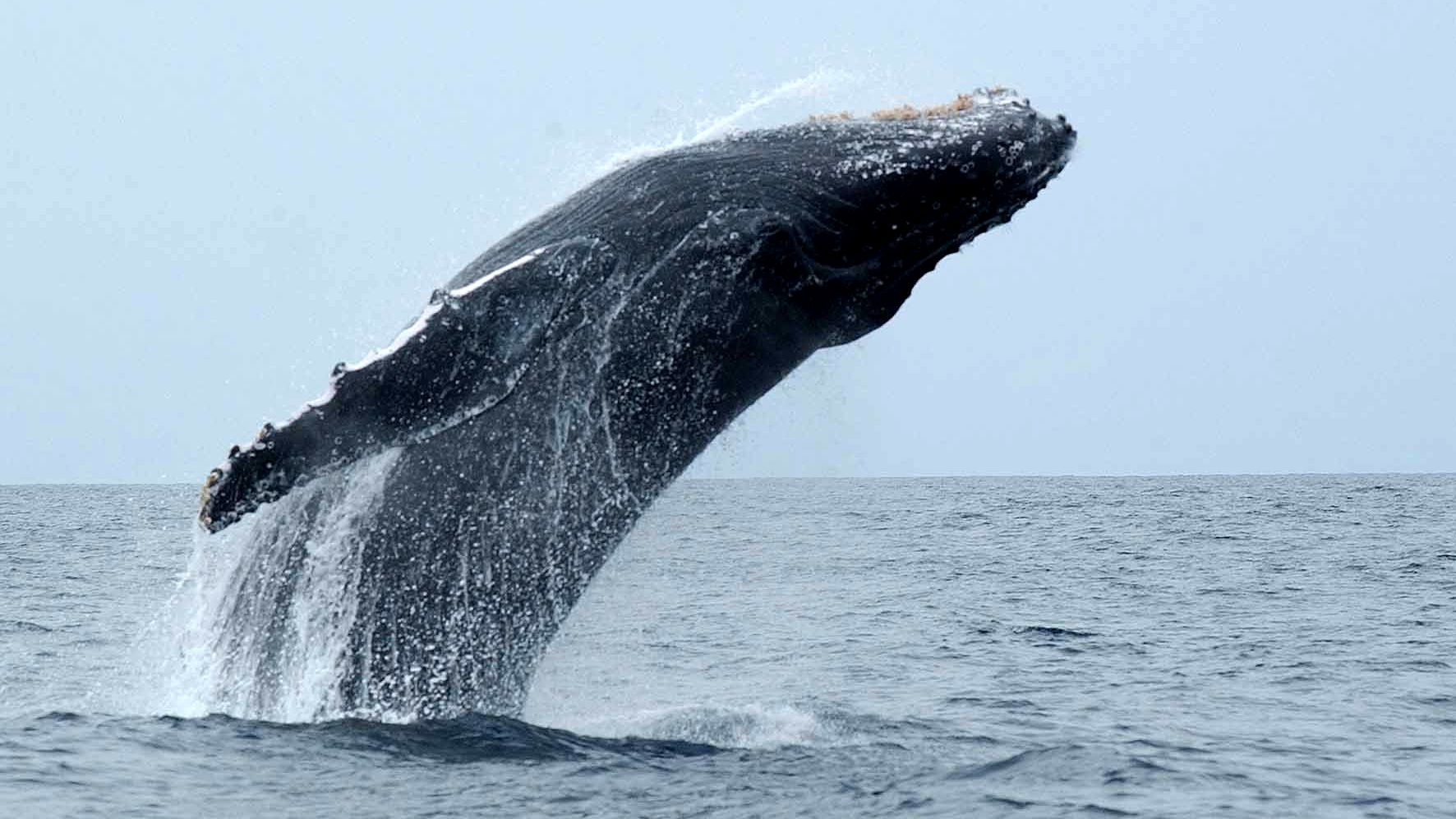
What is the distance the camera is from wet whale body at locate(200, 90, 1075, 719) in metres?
8.59

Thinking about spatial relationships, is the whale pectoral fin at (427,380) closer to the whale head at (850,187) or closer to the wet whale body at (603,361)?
the wet whale body at (603,361)

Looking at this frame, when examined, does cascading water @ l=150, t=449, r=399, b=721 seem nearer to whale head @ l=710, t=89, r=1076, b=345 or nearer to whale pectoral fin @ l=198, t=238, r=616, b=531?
whale pectoral fin @ l=198, t=238, r=616, b=531

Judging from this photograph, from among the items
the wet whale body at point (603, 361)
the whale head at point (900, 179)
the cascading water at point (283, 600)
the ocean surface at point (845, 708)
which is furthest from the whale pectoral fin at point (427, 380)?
the ocean surface at point (845, 708)

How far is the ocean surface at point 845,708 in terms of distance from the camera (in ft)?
27.8

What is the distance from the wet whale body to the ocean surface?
0.40m

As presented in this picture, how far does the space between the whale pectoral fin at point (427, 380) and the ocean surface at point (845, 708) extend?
138 centimetres

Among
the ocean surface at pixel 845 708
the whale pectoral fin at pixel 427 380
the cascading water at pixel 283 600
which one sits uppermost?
the whale pectoral fin at pixel 427 380

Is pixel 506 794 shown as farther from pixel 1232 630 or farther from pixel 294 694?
pixel 1232 630

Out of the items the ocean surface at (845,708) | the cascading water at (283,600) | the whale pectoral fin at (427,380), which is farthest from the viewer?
the cascading water at (283,600)

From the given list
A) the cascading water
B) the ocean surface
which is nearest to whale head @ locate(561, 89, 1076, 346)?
the ocean surface

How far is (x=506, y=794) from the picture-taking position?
8195mm

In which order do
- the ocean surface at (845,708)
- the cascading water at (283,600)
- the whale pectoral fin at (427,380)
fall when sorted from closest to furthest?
the whale pectoral fin at (427,380)
the ocean surface at (845,708)
the cascading water at (283,600)

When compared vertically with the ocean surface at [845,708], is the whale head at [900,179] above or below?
above

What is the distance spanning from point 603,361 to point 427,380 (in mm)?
981
